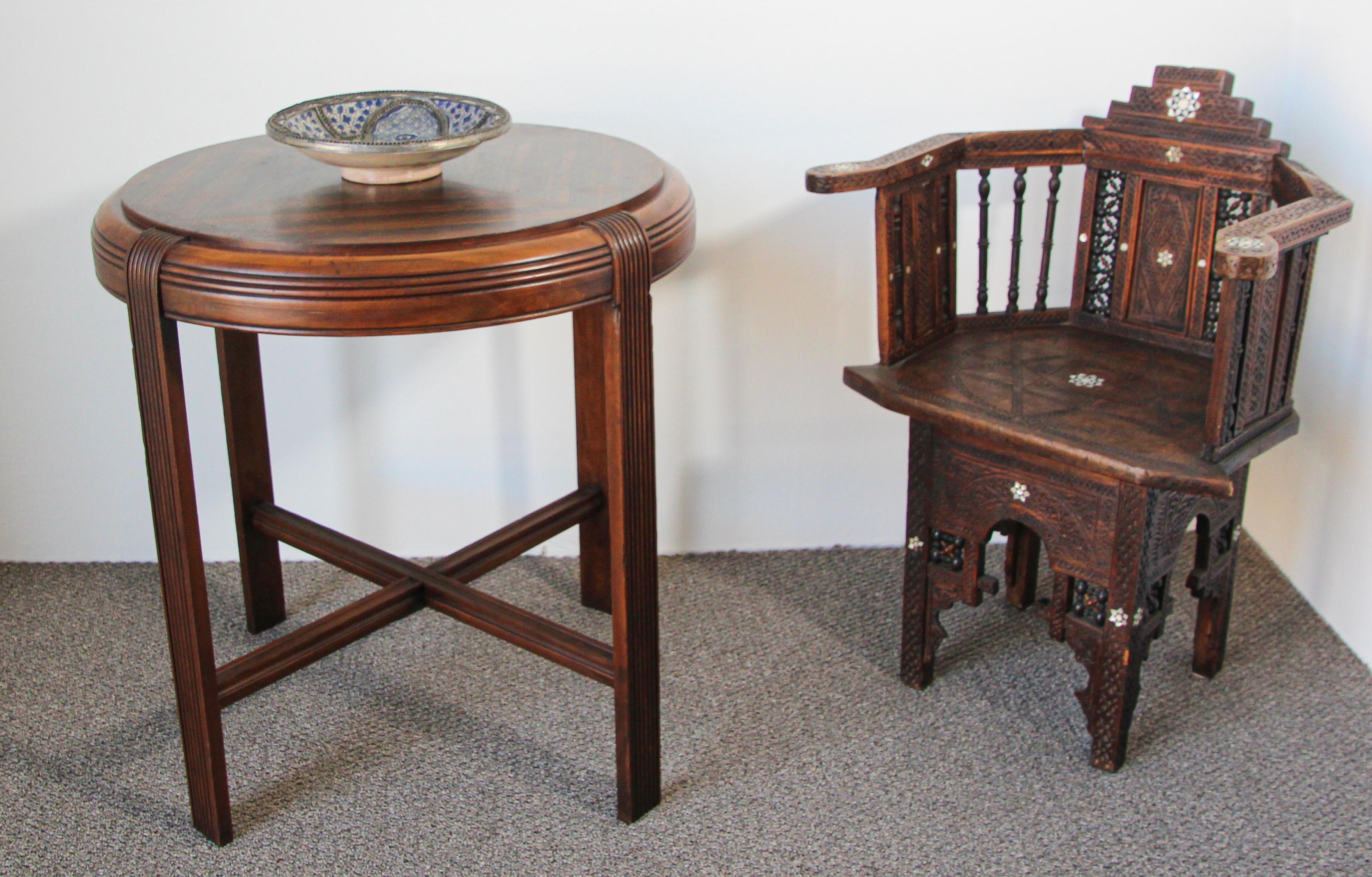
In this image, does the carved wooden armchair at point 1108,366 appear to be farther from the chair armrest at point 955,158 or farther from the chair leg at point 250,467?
the chair leg at point 250,467

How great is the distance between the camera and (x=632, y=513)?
2088mm

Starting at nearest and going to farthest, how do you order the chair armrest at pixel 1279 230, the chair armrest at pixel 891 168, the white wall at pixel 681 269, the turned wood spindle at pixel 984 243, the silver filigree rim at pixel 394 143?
the chair armrest at pixel 1279 230, the silver filigree rim at pixel 394 143, the chair armrest at pixel 891 168, the turned wood spindle at pixel 984 243, the white wall at pixel 681 269

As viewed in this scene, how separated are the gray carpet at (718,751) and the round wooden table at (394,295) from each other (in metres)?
0.13

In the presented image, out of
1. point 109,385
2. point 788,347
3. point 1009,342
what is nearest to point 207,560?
point 109,385

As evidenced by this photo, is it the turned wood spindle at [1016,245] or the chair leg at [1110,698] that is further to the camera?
the turned wood spindle at [1016,245]

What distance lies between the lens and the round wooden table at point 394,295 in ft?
5.95

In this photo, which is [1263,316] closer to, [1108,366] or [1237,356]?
[1237,356]

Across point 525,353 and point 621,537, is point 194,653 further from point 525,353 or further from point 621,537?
point 525,353

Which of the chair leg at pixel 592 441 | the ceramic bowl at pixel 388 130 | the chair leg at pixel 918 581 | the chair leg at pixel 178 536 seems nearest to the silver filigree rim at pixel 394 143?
the ceramic bowl at pixel 388 130

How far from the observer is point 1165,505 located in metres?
2.20

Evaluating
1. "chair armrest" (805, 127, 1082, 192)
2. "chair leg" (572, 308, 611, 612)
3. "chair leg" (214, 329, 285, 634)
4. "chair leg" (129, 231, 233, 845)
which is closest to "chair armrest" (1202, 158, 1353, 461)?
"chair armrest" (805, 127, 1082, 192)

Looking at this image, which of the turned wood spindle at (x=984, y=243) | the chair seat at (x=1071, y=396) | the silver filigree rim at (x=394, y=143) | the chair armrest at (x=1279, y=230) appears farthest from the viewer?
the turned wood spindle at (x=984, y=243)

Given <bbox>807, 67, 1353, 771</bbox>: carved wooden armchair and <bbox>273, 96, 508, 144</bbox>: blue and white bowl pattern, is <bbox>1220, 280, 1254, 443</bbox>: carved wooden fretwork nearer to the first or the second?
<bbox>807, 67, 1353, 771</bbox>: carved wooden armchair

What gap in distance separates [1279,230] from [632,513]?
101cm
